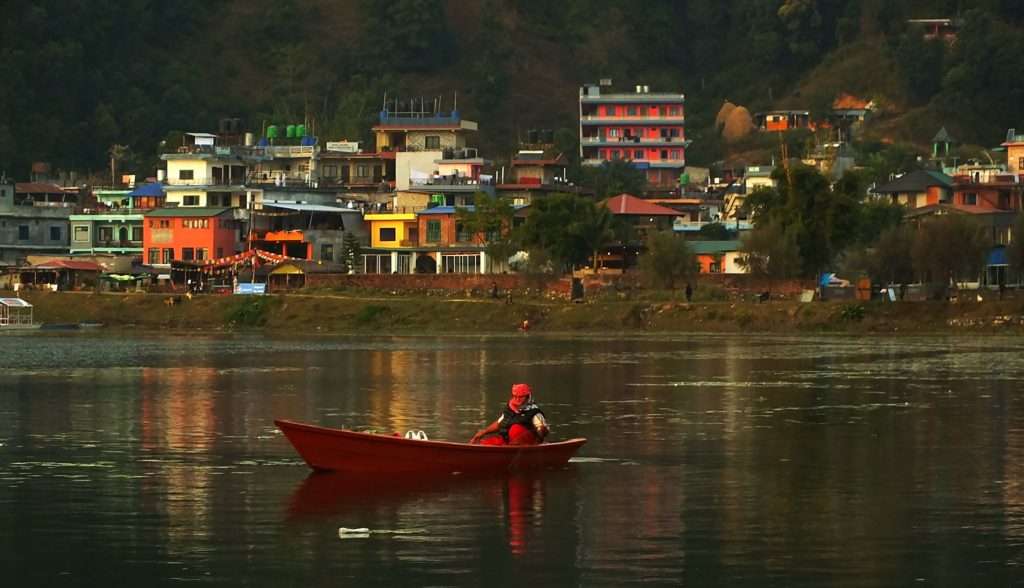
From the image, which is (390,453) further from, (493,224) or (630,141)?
Answer: (630,141)

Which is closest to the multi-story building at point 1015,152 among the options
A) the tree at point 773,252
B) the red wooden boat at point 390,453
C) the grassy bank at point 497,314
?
the tree at point 773,252

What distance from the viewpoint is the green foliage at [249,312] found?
115 m

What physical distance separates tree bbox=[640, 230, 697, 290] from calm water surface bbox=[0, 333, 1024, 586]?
37.1m

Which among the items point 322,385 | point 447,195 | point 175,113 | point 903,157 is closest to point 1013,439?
point 322,385

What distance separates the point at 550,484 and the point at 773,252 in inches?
2772

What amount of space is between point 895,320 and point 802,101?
93.8 meters

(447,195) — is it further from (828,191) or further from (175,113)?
(175,113)

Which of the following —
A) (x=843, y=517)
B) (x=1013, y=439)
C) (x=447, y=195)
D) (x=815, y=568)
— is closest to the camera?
(x=815, y=568)

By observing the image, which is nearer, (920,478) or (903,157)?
(920,478)

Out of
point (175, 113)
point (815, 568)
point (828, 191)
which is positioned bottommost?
point (815, 568)

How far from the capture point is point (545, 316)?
109000 mm

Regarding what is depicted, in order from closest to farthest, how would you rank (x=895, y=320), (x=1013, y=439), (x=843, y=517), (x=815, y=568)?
(x=815, y=568) < (x=843, y=517) < (x=1013, y=439) < (x=895, y=320)

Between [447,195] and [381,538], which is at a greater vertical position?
[447,195]

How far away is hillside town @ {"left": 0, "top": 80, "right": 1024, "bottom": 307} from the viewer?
126 m
